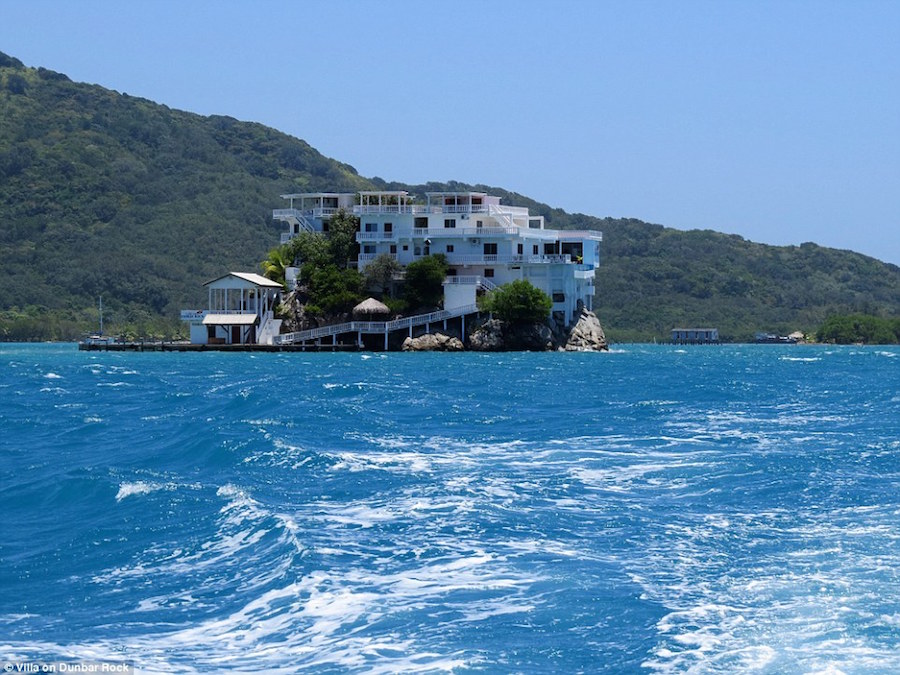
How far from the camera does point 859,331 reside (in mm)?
137125

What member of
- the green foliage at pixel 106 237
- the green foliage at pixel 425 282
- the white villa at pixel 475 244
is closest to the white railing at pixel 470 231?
the white villa at pixel 475 244

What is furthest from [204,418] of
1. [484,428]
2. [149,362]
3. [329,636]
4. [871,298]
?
[871,298]

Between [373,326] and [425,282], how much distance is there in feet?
13.1

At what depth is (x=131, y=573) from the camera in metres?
16.0

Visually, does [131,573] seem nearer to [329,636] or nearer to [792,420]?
[329,636]

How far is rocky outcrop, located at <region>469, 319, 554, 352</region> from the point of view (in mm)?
77688

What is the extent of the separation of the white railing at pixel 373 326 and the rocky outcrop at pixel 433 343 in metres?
0.92

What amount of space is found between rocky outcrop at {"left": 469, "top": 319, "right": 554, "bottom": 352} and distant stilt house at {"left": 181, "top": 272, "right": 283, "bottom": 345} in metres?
12.3

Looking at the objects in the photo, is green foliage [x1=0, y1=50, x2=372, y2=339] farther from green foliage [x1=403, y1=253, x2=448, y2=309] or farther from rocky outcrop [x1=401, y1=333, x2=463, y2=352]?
rocky outcrop [x1=401, y1=333, x2=463, y2=352]

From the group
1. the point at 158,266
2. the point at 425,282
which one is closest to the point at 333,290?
the point at 425,282

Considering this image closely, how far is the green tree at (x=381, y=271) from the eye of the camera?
8094 centimetres

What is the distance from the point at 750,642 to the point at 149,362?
54.8m

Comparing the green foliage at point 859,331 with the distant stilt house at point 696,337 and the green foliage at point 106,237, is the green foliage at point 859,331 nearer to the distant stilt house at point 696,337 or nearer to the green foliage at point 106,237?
the distant stilt house at point 696,337

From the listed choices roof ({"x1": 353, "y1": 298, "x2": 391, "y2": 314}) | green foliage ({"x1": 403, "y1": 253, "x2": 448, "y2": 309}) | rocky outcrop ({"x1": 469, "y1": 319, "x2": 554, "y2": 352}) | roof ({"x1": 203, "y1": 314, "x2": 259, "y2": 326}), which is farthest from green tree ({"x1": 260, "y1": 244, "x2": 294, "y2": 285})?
rocky outcrop ({"x1": 469, "y1": 319, "x2": 554, "y2": 352})
